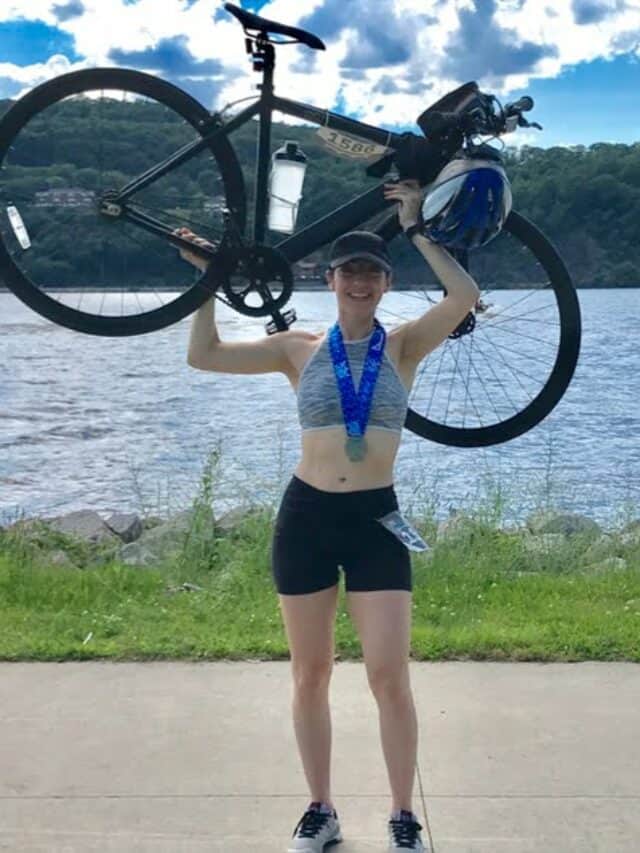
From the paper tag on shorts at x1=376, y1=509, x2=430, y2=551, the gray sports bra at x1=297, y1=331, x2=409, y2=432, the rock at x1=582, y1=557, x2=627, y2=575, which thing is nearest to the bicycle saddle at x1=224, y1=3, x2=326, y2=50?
the gray sports bra at x1=297, y1=331, x2=409, y2=432

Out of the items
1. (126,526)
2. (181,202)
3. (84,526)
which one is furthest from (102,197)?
(126,526)

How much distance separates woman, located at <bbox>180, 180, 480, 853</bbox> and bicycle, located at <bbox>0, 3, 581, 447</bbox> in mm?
350

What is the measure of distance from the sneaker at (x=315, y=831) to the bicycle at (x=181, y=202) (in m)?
1.51

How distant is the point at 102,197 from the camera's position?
4.43m

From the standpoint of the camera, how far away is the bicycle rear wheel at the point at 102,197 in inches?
173

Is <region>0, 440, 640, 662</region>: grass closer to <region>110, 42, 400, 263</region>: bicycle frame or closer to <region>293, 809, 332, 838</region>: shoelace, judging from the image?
<region>293, 809, 332, 838</region>: shoelace

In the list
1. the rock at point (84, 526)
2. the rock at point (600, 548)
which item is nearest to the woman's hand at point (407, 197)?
the rock at point (600, 548)

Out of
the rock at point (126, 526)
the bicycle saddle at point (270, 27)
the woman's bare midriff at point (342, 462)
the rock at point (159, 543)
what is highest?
the bicycle saddle at point (270, 27)

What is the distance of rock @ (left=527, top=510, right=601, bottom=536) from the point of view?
11.1 m

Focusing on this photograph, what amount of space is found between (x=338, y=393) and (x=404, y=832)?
143cm

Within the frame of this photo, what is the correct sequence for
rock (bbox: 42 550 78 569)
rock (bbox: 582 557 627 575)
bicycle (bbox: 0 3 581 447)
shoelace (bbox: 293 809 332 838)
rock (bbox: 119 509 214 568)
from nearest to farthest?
1. shoelace (bbox: 293 809 332 838)
2. bicycle (bbox: 0 3 581 447)
3. rock (bbox: 582 557 627 575)
4. rock (bbox: 42 550 78 569)
5. rock (bbox: 119 509 214 568)

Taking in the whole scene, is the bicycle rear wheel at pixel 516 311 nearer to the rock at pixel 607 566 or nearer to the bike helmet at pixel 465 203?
the bike helmet at pixel 465 203

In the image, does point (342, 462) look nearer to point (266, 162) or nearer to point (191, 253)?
point (191, 253)

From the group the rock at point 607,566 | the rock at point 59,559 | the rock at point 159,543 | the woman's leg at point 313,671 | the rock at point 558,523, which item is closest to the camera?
the woman's leg at point 313,671
